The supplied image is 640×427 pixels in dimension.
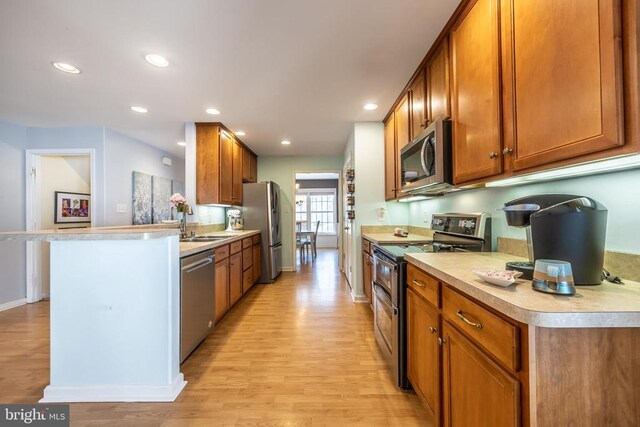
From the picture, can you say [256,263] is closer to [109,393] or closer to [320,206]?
[109,393]

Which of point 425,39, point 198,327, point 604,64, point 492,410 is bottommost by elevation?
point 198,327

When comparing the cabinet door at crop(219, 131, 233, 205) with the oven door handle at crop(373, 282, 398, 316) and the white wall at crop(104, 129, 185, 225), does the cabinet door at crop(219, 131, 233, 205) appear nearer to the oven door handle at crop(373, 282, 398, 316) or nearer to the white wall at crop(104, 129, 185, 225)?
the white wall at crop(104, 129, 185, 225)

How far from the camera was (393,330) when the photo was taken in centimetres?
168

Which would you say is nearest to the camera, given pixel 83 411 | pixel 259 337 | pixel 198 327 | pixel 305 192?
pixel 83 411

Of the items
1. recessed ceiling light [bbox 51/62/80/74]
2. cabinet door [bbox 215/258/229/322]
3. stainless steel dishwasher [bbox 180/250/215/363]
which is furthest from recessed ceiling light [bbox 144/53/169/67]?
cabinet door [bbox 215/258/229/322]

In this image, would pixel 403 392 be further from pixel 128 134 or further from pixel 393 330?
pixel 128 134

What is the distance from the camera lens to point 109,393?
1.61m

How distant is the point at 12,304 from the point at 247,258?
2.86 m

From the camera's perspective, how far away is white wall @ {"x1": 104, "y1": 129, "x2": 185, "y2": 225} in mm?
3492

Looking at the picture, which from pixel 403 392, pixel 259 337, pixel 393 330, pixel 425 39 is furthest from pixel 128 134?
pixel 403 392

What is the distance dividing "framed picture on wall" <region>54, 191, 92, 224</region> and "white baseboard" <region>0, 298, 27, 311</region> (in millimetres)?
1048

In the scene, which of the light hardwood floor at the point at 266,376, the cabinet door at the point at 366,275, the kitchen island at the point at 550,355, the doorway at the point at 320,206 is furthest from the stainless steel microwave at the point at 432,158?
the doorway at the point at 320,206

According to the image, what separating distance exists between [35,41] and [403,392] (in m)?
3.35

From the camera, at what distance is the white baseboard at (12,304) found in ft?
10.2
